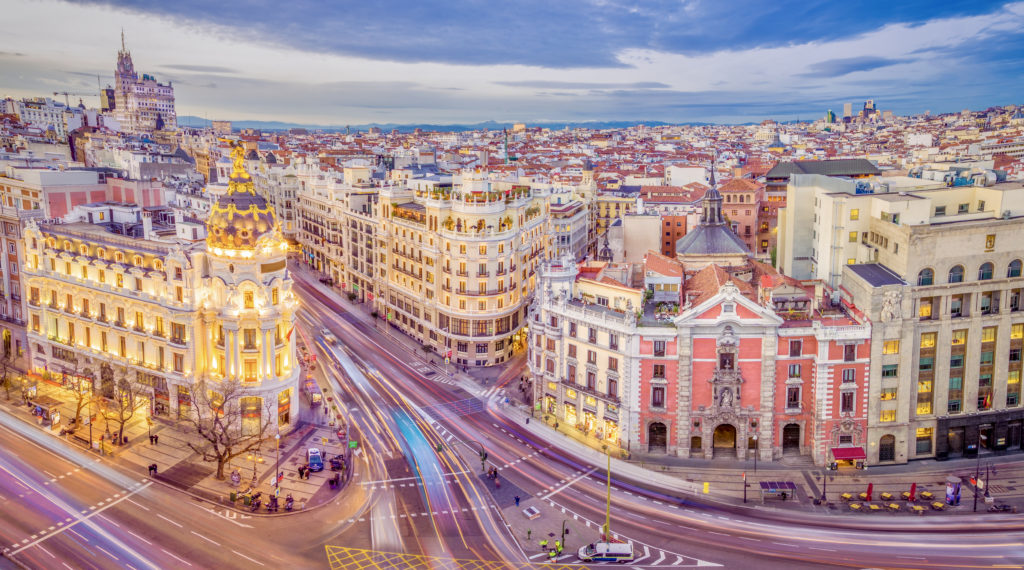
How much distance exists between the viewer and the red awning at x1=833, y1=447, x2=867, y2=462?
91.1 metres

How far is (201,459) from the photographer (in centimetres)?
9338

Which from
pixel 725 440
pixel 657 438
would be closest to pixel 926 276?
pixel 725 440

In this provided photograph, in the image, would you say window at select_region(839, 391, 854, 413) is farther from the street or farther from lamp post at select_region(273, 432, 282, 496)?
lamp post at select_region(273, 432, 282, 496)

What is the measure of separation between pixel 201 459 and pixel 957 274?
91.0 m

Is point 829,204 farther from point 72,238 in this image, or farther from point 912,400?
point 72,238

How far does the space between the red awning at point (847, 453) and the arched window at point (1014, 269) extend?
89.7 feet

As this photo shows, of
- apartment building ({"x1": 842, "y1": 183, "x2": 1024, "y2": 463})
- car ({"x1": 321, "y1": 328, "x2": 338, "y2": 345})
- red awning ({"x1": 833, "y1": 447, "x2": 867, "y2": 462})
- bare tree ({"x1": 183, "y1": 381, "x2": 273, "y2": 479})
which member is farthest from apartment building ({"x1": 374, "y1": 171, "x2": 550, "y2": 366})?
red awning ({"x1": 833, "y1": 447, "x2": 867, "y2": 462})

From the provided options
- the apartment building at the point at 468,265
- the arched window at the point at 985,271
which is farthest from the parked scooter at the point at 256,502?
the arched window at the point at 985,271

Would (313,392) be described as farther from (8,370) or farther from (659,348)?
(659,348)

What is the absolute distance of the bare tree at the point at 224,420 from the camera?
88.8 m

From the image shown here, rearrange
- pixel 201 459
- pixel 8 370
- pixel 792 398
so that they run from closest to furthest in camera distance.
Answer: pixel 201 459 → pixel 792 398 → pixel 8 370

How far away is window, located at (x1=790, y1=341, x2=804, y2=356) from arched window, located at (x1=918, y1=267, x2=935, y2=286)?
15592mm

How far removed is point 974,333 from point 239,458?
88050 mm

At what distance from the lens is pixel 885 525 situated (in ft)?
261
